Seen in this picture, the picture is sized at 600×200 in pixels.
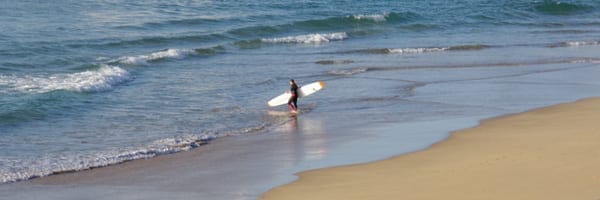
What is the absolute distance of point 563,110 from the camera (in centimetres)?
1842

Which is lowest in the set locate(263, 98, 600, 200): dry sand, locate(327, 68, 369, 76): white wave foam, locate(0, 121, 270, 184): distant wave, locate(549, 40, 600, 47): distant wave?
locate(549, 40, 600, 47): distant wave

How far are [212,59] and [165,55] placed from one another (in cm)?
124

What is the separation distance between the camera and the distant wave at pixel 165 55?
2864 cm

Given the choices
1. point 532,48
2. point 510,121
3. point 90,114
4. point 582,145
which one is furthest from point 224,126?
point 532,48

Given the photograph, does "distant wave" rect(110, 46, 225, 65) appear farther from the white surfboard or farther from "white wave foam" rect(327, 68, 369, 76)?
the white surfboard

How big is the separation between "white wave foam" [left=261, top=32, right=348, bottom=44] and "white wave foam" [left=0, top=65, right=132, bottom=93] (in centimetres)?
975

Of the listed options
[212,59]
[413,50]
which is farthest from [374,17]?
[212,59]

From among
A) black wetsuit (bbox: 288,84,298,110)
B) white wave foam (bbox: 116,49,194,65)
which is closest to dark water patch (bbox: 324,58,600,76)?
white wave foam (bbox: 116,49,194,65)

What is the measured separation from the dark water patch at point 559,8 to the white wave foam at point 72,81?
92.0 ft

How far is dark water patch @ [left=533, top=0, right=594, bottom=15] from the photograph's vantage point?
164ft

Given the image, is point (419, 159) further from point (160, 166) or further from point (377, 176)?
point (160, 166)

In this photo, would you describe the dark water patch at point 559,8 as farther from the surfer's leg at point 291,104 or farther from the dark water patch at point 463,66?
the surfer's leg at point 291,104

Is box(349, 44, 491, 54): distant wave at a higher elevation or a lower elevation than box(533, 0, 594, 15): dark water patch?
higher

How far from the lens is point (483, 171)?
12961 millimetres
